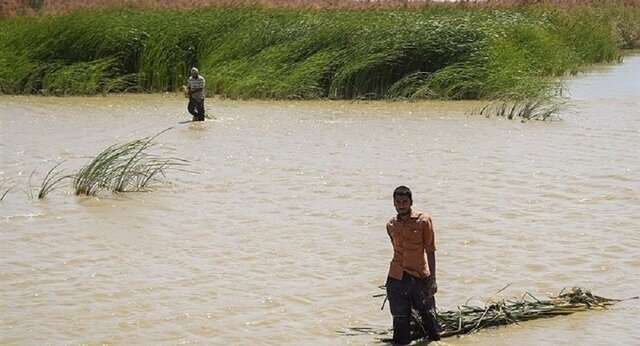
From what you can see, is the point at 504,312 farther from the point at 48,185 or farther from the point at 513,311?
the point at 48,185

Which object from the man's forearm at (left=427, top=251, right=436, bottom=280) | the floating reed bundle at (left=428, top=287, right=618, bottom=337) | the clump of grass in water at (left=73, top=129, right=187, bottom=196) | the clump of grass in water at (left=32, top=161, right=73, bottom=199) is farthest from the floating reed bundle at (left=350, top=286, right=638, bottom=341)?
the clump of grass in water at (left=32, top=161, right=73, bottom=199)

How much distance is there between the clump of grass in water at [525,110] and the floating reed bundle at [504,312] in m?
11.8

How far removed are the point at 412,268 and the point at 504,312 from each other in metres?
1.03

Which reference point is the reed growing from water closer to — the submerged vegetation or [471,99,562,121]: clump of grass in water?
the submerged vegetation

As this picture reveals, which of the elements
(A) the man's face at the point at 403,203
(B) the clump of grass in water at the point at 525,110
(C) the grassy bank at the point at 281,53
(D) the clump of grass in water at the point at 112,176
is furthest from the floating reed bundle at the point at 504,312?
(C) the grassy bank at the point at 281,53

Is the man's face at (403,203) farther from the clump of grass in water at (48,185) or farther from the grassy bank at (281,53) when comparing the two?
the grassy bank at (281,53)

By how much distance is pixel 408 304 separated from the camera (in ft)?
26.2

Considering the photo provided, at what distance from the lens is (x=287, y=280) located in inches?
402

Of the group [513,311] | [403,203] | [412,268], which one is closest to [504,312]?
[513,311]

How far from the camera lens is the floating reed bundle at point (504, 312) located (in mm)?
8297

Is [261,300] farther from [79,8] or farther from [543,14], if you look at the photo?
[543,14]

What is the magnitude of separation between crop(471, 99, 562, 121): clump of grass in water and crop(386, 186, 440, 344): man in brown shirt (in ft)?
43.4

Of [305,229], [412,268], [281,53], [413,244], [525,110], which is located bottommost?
[305,229]

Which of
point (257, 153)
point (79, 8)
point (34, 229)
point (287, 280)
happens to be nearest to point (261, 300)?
point (287, 280)
